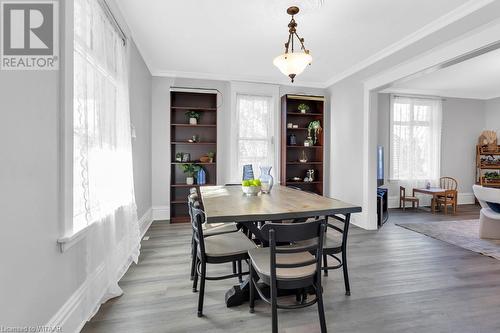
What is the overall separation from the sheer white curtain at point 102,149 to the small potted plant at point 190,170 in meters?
1.97

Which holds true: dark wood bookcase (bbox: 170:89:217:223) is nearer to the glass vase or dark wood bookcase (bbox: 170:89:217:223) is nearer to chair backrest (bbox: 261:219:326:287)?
the glass vase

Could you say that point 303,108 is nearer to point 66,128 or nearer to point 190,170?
point 190,170

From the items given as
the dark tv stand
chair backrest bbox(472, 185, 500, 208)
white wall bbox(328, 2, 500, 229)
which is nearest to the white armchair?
chair backrest bbox(472, 185, 500, 208)

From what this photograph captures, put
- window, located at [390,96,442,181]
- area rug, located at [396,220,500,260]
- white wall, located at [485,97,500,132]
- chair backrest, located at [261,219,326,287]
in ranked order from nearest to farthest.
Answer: chair backrest, located at [261,219,326,287] < area rug, located at [396,220,500,260] < window, located at [390,96,442,181] < white wall, located at [485,97,500,132]

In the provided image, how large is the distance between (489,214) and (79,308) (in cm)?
505

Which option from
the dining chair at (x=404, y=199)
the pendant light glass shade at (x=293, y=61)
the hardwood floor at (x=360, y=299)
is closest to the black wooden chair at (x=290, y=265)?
the hardwood floor at (x=360, y=299)

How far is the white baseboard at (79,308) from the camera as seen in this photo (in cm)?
155

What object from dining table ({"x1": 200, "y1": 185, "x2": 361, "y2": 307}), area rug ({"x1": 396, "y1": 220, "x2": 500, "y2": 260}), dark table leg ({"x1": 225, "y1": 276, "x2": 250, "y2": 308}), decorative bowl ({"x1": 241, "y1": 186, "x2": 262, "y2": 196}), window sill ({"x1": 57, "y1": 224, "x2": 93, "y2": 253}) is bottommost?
area rug ({"x1": 396, "y1": 220, "x2": 500, "y2": 260})

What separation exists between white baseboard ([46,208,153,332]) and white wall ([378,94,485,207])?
6.30 m

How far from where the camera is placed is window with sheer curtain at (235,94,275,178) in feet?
16.6

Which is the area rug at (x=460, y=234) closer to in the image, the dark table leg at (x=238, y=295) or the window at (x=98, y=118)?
the dark table leg at (x=238, y=295)

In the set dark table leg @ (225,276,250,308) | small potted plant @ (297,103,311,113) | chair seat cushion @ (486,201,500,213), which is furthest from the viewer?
Result: small potted plant @ (297,103,311,113)

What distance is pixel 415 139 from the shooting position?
20.2ft

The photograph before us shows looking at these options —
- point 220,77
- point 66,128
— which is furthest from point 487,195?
point 66,128
